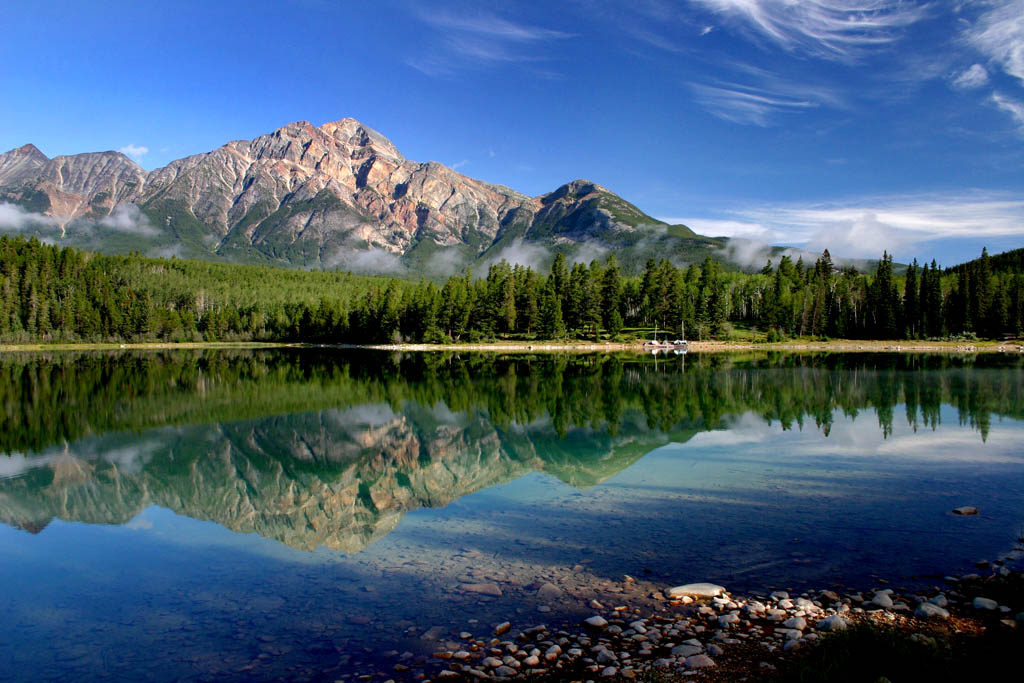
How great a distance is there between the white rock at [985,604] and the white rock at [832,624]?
2455 mm

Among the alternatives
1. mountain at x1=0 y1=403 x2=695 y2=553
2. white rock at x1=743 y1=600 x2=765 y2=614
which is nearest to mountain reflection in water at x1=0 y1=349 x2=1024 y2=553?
mountain at x1=0 y1=403 x2=695 y2=553

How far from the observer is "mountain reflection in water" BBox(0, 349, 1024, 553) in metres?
18.3

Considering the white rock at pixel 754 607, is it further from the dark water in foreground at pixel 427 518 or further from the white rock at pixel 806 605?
the dark water in foreground at pixel 427 518

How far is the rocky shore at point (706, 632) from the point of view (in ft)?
26.8

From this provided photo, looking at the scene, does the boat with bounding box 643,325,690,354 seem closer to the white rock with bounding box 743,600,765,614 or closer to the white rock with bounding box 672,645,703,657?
the white rock with bounding box 743,600,765,614

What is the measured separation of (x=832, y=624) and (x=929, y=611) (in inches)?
73.6

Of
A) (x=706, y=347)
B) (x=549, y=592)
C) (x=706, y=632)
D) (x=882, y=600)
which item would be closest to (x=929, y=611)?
(x=882, y=600)

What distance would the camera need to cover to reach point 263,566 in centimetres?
1329

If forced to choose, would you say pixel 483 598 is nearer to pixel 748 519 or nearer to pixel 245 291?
pixel 748 519

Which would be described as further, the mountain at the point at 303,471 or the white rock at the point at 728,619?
the mountain at the point at 303,471

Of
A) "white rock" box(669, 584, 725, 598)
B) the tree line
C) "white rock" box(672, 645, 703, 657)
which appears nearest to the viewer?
"white rock" box(672, 645, 703, 657)

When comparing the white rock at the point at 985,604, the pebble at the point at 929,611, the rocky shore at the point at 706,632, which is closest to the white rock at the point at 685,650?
the rocky shore at the point at 706,632

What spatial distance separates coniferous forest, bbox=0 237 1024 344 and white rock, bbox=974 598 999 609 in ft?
376

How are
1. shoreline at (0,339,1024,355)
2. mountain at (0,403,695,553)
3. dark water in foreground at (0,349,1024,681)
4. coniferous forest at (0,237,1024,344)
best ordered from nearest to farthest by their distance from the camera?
1. dark water in foreground at (0,349,1024,681)
2. mountain at (0,403,695,553)
3. shoreline at (0,339,1024,355)
4. coniferous forest at (0,237,1024,344)
